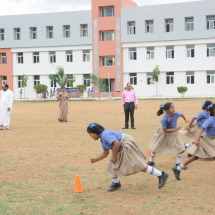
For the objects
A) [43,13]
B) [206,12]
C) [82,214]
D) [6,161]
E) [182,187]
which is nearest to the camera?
[82,214]

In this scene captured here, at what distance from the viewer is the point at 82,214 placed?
4625 mm

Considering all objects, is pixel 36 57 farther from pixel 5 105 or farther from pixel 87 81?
pixel 5 105

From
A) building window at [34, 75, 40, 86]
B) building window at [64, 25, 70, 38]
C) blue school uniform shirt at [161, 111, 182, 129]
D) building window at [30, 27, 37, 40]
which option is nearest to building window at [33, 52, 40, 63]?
building window at [34, 75, 40, 86]

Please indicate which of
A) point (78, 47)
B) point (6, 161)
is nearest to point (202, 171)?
point (6, 161)

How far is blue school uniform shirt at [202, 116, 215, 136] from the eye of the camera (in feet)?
19.2

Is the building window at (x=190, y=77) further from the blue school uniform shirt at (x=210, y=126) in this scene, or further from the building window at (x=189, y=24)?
the blue school uniform shirt at (x=210, y=126)

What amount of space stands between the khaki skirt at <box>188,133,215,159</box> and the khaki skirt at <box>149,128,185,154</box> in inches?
31.3

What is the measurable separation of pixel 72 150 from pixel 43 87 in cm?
3833

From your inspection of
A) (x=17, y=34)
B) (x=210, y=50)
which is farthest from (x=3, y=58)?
(x=210, y=50)

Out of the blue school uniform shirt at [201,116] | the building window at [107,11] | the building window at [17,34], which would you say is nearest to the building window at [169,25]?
the building window at [107,11]

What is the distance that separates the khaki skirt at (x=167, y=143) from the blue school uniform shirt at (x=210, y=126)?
3.12ft

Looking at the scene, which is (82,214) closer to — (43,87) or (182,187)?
(182,187)

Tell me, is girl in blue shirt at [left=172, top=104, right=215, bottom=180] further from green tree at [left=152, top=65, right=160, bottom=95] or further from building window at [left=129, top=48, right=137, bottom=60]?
building window at [left=129, top=48, right=137, bottom=60]

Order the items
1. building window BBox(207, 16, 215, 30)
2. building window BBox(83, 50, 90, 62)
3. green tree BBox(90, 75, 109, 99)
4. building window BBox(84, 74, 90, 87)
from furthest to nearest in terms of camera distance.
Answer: building window BBox(83, 50, 90, 62) < building window BBox(84, 74, 90, 87) < building window BBox(207, 16, 215, 30) < green tree BBox(90, 75, 109, 99)
